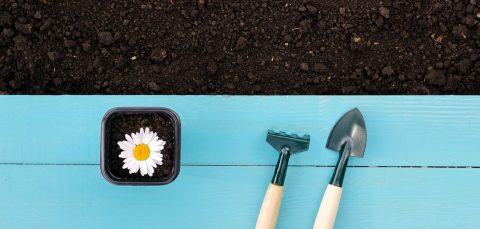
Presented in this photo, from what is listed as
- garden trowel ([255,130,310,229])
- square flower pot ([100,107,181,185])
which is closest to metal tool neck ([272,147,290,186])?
garden trowel ([255,130,310,229])

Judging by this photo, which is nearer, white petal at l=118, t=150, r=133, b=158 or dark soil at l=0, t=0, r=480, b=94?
white petal at l=118, t=150, r=133, b=158

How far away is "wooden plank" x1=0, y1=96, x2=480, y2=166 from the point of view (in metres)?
0.95

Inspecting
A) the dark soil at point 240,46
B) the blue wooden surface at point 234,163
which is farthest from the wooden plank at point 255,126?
the dark soil at point 240,46

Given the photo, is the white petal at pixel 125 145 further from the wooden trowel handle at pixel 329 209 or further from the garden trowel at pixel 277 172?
the wooden trowel handle at pixel 329 209

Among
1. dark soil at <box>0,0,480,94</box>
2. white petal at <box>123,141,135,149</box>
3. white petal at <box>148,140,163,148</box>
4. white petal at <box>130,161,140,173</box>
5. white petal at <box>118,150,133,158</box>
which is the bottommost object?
white petal at <box>130,161,140,173</box>

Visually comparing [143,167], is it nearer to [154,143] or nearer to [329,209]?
[154,143]

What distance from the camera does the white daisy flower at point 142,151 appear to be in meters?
0.88

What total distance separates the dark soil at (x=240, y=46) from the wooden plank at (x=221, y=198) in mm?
201

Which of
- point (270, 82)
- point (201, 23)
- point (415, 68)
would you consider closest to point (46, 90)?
point (201, 23)

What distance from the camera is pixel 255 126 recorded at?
3.12 feet

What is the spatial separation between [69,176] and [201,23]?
0.39 metres

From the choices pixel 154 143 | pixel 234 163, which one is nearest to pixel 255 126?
pixel 234 163

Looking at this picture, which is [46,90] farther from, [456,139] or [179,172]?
[456,139]

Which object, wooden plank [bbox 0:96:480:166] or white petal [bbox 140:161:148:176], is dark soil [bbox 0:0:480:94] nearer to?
wooden plank [bbox 0:96:480:166]
